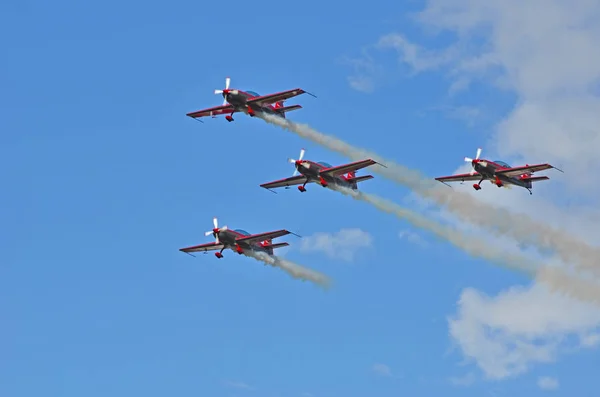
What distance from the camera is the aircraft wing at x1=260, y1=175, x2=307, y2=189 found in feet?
504

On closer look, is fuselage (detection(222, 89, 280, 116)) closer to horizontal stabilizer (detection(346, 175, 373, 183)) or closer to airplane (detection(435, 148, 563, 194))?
horizontal stabilizer (detection(346, 175, 373, 183))

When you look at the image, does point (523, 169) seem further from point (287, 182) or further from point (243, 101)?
point (243, 101)

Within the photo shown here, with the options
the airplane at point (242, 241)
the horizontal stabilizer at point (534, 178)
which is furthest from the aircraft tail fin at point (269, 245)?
the horizontal stabilizer at point (534, 178)

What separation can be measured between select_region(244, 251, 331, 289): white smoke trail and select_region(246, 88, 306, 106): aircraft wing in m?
15.0

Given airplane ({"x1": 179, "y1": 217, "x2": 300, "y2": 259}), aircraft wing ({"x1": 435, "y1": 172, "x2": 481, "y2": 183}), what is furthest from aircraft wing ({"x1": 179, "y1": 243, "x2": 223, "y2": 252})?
aircraft wing ({"x1": 435, "y1": 172, "x2": 481, "y2": 183})

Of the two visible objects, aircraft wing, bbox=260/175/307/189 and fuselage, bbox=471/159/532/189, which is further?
aircraft wing, bbox=260/175/307/189

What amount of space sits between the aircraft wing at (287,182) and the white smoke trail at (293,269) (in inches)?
321

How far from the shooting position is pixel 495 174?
149125 millimetres

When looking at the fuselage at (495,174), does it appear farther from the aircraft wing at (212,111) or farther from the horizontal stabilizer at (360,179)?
the aircraft wing at (212,111)

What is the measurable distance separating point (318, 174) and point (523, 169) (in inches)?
784

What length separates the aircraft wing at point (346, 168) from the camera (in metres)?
145

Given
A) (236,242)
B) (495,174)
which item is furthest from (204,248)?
(495,174)

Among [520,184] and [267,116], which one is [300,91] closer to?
[267,116]

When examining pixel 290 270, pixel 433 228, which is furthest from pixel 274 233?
pixel 433 228
